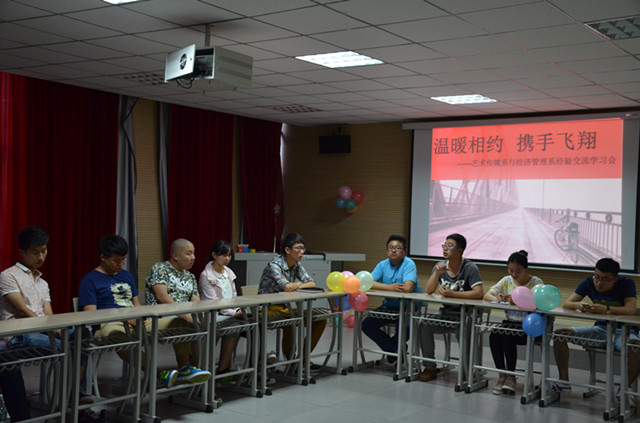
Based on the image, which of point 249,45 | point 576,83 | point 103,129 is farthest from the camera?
point 103,129

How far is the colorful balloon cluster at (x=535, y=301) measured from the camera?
4781 millimetres

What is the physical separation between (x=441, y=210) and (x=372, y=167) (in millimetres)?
1229

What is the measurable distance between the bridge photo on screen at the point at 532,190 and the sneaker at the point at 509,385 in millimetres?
3134

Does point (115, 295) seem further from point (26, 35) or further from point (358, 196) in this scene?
point (358, 196)

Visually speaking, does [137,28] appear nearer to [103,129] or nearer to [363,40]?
[363,40]

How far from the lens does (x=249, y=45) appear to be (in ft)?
17.6

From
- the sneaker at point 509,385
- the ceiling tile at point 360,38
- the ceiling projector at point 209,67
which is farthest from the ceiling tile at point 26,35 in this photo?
the sneaker at point 509,385

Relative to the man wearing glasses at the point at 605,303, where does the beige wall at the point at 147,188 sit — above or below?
above

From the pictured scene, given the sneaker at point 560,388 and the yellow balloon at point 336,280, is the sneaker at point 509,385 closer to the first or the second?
the sneaker at point 560,388

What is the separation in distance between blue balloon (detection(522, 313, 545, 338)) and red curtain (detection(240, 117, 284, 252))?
526cm

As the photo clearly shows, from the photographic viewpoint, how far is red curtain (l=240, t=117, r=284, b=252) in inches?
372

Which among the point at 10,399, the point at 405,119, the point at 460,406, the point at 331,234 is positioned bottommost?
the point at 460,406

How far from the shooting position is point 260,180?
9672mm

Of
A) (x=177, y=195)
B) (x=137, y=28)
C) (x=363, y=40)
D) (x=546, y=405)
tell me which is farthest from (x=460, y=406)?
(x=177, y=195)
